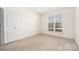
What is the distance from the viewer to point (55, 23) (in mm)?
1712

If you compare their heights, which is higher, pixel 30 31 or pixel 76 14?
pixel 76 14

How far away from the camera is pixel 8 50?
65.1 inches

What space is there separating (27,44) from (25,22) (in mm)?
401

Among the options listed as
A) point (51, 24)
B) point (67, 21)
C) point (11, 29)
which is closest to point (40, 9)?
point (51, 24)

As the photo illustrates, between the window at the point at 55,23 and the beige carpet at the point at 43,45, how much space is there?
0.53 feet

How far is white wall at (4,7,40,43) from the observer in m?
1.65

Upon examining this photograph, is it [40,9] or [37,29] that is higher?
[40,9]

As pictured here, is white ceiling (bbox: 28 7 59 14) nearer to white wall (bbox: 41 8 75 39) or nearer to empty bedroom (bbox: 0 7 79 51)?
empty bedroom (bbox: 0 7 79 51)

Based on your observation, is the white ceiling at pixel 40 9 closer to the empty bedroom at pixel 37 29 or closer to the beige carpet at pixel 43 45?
the empty bedroom at pixel 37 29

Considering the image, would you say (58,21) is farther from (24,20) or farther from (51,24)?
(24,20)

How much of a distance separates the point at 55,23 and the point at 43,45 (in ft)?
1.47
